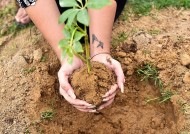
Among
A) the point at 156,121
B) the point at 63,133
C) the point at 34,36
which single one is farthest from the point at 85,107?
the point at 34,36

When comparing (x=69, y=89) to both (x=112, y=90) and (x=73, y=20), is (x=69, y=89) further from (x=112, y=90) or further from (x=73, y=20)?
(x=73, y=20)

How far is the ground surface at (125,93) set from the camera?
A: 6.29 feet

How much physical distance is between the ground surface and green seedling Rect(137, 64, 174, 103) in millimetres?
21

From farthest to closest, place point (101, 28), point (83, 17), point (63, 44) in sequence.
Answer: point (101, 28), point (63, 44), point (83, 17)

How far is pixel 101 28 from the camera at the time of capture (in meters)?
1.89

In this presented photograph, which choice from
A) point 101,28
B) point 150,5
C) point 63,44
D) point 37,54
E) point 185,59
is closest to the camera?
point 63,44

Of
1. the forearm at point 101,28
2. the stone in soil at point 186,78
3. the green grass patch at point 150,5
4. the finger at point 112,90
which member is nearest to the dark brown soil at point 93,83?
the finger at point 112,90

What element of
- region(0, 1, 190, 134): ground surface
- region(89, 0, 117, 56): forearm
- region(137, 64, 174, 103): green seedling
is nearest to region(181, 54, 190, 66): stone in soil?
region(0, 1, 190, 134): ground surface

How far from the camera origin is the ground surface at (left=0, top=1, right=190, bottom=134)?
1.92 meters

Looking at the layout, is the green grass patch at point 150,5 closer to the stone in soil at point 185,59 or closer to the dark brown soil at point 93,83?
the stone in soil at point 185,59

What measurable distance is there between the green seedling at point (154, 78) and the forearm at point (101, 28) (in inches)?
10.4

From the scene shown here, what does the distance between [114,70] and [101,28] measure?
0.24 m

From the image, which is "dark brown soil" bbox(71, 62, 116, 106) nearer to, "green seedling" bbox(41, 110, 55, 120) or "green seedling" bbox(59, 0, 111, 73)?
"green seedling" bbox(59, 0, 111, 73)

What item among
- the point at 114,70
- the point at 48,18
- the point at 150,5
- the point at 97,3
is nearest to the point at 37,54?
the point at 48,18
